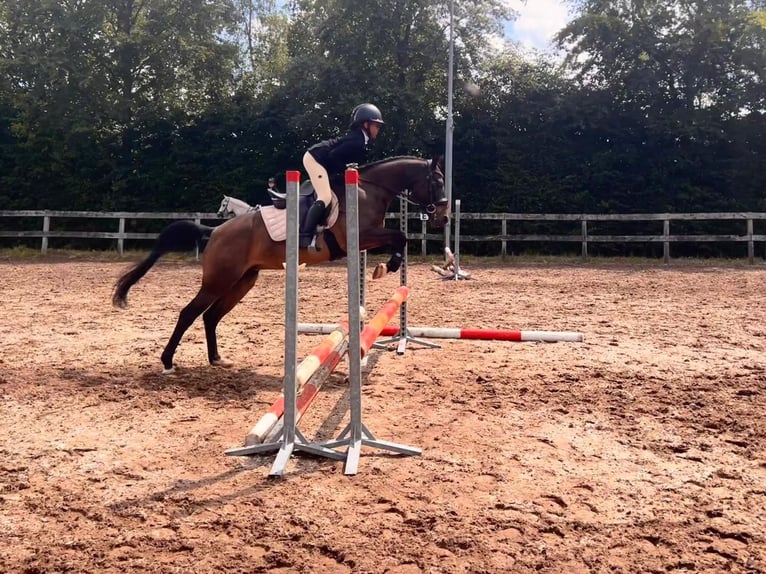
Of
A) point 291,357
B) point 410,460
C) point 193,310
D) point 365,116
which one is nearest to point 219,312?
point 193,310

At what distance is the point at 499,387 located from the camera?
479cm

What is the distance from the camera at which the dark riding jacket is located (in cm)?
532

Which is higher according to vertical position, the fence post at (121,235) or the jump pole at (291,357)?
the fence post at (121,235)

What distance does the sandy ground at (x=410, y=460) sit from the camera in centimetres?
235

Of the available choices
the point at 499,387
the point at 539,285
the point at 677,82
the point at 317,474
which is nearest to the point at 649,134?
the point at 677,82

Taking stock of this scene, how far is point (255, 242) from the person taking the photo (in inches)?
215

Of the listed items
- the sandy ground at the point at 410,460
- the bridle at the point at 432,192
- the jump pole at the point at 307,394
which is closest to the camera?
the sandy ground at the point at 410,460

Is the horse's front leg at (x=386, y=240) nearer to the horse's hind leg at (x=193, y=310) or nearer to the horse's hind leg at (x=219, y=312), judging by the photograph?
the horse's hind leg at (x=219, y=312)

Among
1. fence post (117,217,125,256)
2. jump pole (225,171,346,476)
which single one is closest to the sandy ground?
jump pole (225,171,346,476)

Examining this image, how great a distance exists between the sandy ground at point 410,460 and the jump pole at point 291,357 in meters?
0.08

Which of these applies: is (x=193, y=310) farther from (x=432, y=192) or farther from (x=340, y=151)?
(x=432, y=192)

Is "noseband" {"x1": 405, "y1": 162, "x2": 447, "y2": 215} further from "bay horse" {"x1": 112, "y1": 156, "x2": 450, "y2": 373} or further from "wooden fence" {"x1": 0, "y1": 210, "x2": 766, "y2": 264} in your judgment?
"wooden fence" {"x1": 0, "y1": 210, "x2": 766, "y2": 264}

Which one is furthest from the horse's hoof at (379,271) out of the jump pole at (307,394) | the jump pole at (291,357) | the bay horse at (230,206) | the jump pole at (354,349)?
the bay horse at (230,206)

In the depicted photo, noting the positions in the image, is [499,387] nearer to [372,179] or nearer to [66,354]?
[372,179]
